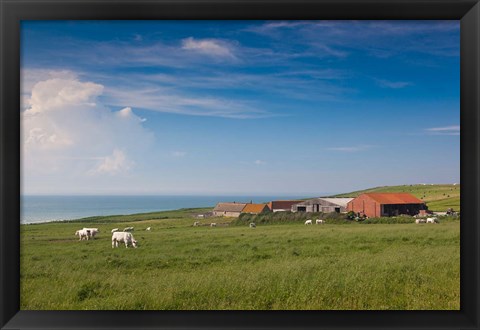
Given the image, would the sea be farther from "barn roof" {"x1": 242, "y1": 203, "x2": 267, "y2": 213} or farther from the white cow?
the white cow

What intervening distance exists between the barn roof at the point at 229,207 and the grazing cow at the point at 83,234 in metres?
0.99

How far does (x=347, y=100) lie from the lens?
→ 276 cm

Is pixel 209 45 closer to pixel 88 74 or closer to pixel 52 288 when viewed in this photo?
pixel 88 74

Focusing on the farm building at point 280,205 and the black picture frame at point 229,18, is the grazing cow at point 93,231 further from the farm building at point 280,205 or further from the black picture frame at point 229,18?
the farm building at point 280,205

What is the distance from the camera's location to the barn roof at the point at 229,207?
2707 mm

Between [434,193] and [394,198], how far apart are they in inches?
10.5

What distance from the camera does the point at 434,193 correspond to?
→ 2471mm

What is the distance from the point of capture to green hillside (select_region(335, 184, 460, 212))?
6.69 ft

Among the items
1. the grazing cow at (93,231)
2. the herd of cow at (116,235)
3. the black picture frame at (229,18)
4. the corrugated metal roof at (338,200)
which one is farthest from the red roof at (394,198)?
the grazing cow at (93,231)

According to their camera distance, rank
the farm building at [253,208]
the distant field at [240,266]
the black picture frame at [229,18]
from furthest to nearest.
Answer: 1. the farm building at [253,208]
2. the distant field at [240,266]
3. the black picture frame at [229,18]

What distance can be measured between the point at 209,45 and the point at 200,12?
64 centimetres

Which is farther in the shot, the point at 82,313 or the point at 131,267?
the point at 131,267

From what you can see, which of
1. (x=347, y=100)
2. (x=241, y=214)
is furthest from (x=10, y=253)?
(x=347, y=100)

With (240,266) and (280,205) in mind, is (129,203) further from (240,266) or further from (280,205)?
(280,205)
